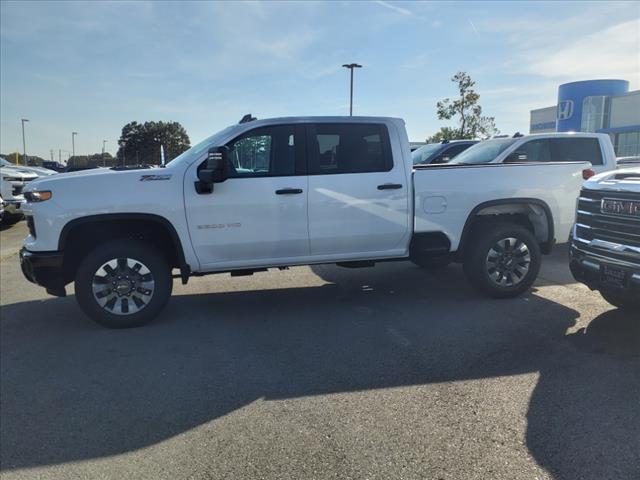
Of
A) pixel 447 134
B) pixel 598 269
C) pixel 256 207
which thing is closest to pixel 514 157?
pixel 598 269

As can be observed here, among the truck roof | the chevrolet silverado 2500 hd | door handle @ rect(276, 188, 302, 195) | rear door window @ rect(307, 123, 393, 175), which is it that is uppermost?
the truck roof

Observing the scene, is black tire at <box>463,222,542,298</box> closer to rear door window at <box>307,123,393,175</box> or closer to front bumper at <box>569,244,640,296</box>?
front bumper at <box>569,244,640,296</box>

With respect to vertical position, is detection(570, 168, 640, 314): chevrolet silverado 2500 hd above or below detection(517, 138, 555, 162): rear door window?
below

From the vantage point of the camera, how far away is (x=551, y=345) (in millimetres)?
4527

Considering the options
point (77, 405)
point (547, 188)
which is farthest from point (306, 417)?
point (547, 188)

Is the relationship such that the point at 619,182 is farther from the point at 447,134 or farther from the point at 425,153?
the point at 447,134

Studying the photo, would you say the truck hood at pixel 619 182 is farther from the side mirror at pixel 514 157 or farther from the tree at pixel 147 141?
the tree at pixel 147 141

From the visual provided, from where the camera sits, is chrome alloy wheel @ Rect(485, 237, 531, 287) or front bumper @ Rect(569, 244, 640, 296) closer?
front bumper @ Rect(569, 244, 640, 296)

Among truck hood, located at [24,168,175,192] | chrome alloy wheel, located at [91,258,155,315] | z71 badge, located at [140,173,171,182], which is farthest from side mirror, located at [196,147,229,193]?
chrome alloy wheel, located at [91,258,155,315]

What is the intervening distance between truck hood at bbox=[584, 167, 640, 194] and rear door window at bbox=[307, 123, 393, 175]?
6.65 ft

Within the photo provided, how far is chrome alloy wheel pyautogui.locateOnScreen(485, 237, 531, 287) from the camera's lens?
5.87 meters

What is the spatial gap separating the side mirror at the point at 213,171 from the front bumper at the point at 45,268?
4.96 feet

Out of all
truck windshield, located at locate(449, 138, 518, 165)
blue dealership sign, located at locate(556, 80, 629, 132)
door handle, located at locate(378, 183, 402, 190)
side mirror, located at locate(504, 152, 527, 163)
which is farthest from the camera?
blue dealership sign, located at locate(556, 80, 629, 132)

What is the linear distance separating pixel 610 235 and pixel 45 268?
5.26 m
